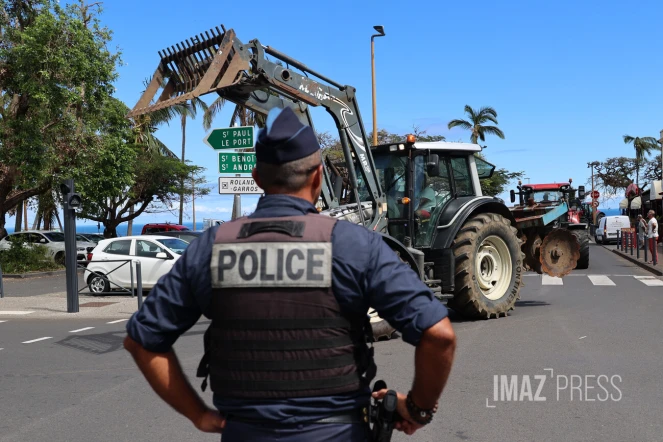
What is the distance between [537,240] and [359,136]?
199 inches

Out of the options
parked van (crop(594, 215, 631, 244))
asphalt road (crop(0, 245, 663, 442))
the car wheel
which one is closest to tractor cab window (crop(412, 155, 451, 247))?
asphalt road (crop(0, 245, 663, 442))

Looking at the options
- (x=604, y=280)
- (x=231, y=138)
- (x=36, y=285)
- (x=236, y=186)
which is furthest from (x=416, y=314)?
(x=36, y=285)

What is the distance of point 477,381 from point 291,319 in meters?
4.80

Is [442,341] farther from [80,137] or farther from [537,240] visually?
[80,137]

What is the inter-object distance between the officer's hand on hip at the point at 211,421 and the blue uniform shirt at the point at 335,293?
3 centimetres

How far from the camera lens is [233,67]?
805 centimetres

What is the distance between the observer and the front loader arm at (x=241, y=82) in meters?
8.06

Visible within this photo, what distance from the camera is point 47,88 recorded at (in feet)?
70.6

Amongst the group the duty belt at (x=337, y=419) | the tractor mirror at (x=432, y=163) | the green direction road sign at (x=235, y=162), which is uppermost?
the green direction road sign at (x=235, y=162)

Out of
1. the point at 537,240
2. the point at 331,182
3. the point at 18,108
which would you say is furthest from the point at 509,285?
the point at 18,108

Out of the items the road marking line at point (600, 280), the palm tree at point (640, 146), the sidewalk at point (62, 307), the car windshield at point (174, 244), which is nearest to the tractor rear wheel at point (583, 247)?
the road marking line at point (600, 280)

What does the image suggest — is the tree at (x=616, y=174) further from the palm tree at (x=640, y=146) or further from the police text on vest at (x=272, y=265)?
the police text on vest at (x=272, y=265)

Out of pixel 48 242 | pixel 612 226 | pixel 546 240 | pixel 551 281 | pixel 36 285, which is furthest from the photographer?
pixel 612 226

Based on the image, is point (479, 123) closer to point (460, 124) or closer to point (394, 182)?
point (460, 124)
